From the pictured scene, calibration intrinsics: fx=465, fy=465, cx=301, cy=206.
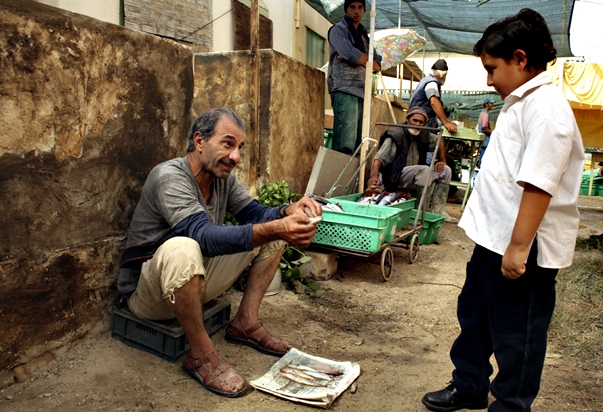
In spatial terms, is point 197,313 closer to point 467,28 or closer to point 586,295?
point 586,295

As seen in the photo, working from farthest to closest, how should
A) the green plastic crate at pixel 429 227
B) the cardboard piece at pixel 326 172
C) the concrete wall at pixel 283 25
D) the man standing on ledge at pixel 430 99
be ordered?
the concrete wall at pixel 283 25
the man standing on ledge at pixel 430 99
the green plastic crate at pixel 429 227
the cardboard piece at pixel 326 172

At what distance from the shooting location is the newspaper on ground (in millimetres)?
2318

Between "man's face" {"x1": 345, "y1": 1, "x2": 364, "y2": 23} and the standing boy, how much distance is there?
370cm

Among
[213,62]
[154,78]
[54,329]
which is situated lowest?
[54,329]

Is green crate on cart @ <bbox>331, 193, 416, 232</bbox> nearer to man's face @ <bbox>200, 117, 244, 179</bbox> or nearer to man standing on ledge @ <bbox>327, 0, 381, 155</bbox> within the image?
man standing on ledge @ <bbox>327, 0, 381, 155</bbox>

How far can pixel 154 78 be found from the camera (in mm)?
2887

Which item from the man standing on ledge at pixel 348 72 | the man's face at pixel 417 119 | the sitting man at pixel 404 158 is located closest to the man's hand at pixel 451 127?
the sitting man at pixel 404 158

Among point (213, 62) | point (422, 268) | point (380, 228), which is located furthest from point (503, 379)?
point (213, 62)

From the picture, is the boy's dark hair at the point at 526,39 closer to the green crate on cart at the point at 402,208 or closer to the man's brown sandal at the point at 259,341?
the man's brown sandal at the point at 259,341

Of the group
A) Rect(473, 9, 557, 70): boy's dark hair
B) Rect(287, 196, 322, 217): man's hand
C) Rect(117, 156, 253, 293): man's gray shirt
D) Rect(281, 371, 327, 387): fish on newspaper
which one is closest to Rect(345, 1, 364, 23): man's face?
Rect(117, 156, 253, 293): man's gray shirt

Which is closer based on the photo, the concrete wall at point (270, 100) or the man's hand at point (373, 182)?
→ the concrete wall at point (270, 100)

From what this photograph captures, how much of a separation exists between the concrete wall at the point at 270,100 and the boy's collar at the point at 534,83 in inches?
127

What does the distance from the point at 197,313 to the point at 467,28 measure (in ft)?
33.2

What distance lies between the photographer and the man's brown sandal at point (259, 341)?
280 cm
